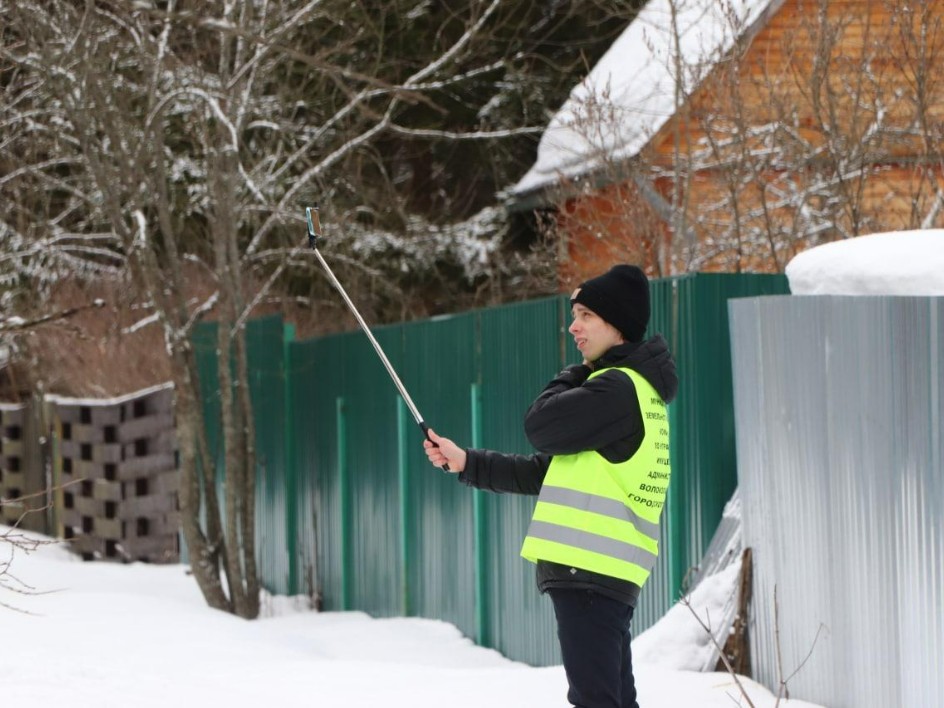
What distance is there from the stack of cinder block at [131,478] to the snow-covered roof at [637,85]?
4.37m

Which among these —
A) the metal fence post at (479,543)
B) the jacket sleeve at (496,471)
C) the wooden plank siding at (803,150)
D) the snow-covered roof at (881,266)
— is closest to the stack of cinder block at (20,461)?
the wooden plank siding at (803,150)

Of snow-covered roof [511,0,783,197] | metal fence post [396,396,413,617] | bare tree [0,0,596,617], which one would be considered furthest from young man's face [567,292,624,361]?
metal fence post [396,396,413,617]

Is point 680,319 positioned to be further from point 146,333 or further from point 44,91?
point 146,333

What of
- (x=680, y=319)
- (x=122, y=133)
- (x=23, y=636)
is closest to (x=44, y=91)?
(x=122, y=133)

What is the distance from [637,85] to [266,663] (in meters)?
8.11

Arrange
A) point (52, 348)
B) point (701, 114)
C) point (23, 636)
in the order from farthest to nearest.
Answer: point (52, 348) < point (701, 114) < point (23, 636)

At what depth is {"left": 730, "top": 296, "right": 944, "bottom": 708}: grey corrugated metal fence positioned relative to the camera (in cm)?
447

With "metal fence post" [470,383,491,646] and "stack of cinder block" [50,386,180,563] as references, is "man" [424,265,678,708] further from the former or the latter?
"stack of cinder block" [50,386,180,563]

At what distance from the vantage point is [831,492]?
5082mm

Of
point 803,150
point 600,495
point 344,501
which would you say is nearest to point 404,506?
point 344,501

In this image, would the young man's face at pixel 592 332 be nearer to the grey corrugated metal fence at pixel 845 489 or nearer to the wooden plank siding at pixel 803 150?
the grey corrugated metal fence at pixel 845 489

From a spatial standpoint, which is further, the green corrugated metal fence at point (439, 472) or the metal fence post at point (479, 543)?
the metal fence post at point (479, 543)

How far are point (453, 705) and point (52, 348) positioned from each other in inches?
529

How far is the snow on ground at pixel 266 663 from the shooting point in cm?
583
